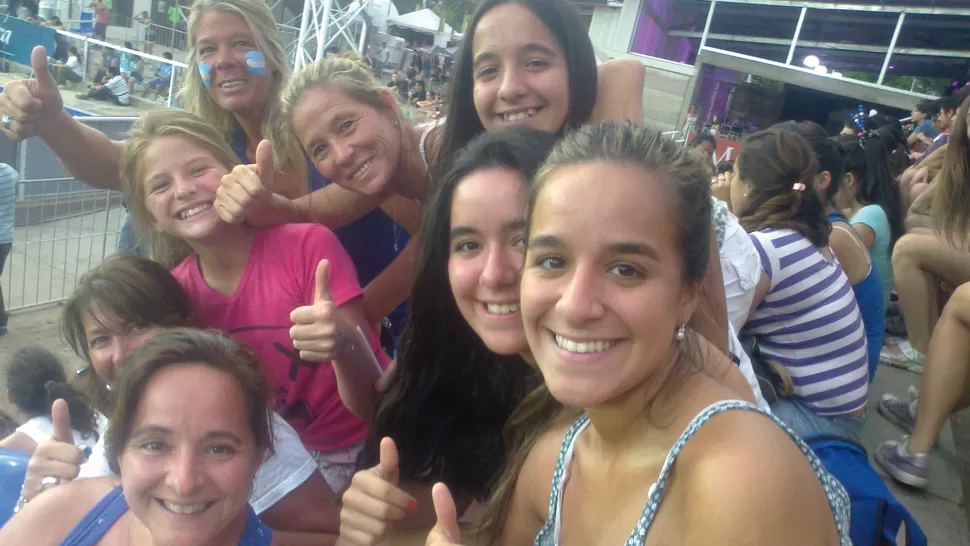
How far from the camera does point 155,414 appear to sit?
4.47ft

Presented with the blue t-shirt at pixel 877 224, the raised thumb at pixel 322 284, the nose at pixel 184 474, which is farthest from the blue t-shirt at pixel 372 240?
the blue t-shirt at pixel 877 224

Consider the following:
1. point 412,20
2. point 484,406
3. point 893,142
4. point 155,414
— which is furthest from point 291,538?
point 412,20

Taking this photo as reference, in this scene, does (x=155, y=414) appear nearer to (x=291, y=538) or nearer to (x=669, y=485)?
(x=291, y=538)

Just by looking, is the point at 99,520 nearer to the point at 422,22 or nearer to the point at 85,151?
the point at 85,151

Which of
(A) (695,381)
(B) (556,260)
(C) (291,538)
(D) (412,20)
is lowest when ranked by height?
(C) (291,538)

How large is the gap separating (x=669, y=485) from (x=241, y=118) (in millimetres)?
2303

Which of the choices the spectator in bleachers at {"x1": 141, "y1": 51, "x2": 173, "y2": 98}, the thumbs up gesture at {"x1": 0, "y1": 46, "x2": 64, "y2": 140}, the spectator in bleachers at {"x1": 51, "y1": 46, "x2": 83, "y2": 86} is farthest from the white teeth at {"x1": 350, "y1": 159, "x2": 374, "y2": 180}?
the spectator in bleachers at {"x1": 51, "y1": 46, "x2": 83, "y2": 86}

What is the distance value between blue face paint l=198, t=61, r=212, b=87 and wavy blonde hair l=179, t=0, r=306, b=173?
64mm

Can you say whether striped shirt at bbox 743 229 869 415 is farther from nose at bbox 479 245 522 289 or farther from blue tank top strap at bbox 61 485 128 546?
blue tank top strap at bbox 61 485 128 546

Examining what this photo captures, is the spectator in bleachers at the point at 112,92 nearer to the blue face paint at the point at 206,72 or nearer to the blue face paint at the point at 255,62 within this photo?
the blue face paint at the point at 206,72

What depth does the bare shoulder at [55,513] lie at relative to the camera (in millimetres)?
1392

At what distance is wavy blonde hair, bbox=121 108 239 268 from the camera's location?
1893 mm

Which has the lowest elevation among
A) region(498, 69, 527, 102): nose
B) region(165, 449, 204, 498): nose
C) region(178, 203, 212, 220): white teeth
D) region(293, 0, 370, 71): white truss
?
region(165, 449, 204, 498): nose

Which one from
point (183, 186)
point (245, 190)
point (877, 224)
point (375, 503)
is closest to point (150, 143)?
point (183, 186)
